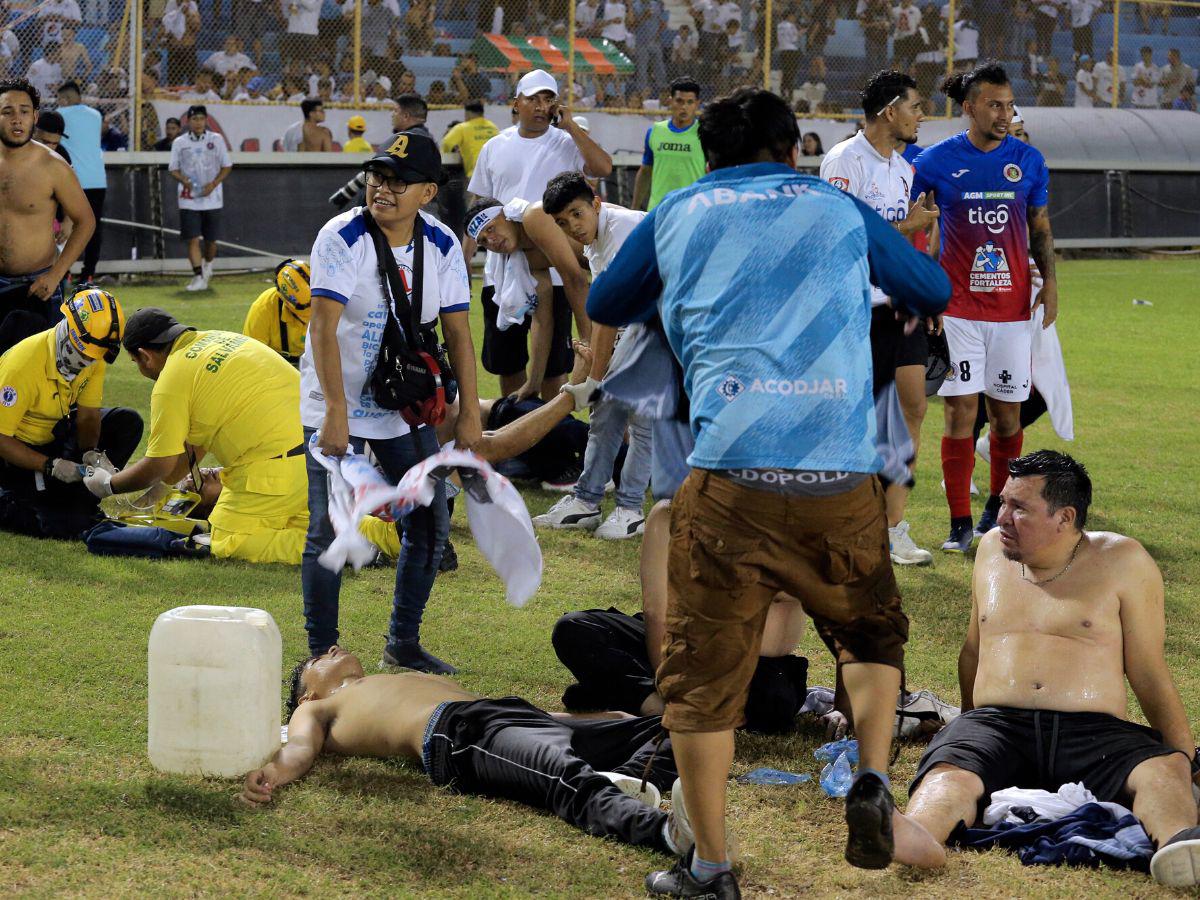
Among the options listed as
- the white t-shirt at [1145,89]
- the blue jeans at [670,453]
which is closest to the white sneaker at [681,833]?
the blue jeans at [670,453]

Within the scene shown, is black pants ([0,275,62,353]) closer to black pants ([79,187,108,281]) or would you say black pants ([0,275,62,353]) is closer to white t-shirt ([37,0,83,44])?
black pants ([79,187,108,281])

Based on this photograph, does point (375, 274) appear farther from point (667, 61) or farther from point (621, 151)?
point (667, 61)

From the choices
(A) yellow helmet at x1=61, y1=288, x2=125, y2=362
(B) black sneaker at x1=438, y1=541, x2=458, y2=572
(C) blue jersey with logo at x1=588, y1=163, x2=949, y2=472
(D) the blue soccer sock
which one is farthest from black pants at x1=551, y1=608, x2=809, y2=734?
(A) yellow helmet at x1=61, y1=288, x2=125, y2=362

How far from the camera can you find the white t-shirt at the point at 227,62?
1939 cm

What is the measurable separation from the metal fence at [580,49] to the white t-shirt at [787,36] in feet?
0.08

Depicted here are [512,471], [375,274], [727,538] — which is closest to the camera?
[727,538]

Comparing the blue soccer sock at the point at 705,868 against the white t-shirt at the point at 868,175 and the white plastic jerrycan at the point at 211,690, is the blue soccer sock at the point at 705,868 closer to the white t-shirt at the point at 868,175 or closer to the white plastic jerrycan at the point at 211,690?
the white plastic jerrycan at the point at 211,690

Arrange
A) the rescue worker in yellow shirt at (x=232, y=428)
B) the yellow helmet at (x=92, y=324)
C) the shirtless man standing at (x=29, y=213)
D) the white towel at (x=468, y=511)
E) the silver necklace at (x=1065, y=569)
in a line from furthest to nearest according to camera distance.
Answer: the shirtless man standing at (x=29, y=213) < the yellow helmet at (x=92, y=324) < the rescue worker in yellow shirt at (x=232, y=428) < the white towel at (x=468, y=511) < the silver necklace at (x=1065, y=569)

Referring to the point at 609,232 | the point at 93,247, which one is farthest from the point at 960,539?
the point at 93,247

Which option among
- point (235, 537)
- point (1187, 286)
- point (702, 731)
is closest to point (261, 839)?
point (702, 731)

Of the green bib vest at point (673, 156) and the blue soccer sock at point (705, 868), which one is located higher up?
the green bib vest at point (673, 156)

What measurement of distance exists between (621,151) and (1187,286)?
316 inches

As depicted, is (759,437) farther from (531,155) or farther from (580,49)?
(580,49)

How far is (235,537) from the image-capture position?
6969 millimetres
